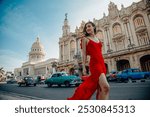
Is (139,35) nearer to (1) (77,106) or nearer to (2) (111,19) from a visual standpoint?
(2) (111,19)

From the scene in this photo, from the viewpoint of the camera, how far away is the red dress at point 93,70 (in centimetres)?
198

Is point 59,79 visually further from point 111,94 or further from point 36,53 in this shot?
point 36,53

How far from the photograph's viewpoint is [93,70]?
78.9 inches

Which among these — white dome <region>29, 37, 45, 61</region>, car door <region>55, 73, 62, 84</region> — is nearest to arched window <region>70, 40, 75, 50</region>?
car door <region>55, 73, 62, 84</region>

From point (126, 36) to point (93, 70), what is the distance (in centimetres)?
2164

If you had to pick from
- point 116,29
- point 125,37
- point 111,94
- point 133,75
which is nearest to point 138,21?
point 125,37

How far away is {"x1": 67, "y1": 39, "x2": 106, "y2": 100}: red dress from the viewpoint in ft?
6.48

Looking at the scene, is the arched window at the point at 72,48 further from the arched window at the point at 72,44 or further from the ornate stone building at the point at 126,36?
the ornate stone building at the point at 126,36

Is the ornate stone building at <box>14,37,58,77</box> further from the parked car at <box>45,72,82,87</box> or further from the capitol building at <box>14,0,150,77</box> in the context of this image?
the parked car at <box>45,72,82,87</box>

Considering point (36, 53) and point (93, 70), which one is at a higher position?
point (36, 53)

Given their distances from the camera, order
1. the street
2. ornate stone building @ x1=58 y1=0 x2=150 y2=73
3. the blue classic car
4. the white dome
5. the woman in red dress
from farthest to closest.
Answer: the white dome → ornate stone building @ x1=58 y1=0 x2=150 y2=73 → the blue classic car → the street → the woman in red dress

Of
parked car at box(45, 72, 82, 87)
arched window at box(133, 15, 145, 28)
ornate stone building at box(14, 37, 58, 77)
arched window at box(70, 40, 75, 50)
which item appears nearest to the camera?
parked car at box(45, 72, 82, 87)

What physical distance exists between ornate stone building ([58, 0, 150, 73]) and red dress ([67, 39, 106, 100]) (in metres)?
18.2

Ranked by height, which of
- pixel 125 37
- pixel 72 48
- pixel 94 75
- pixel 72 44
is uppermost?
pixel 72 44
